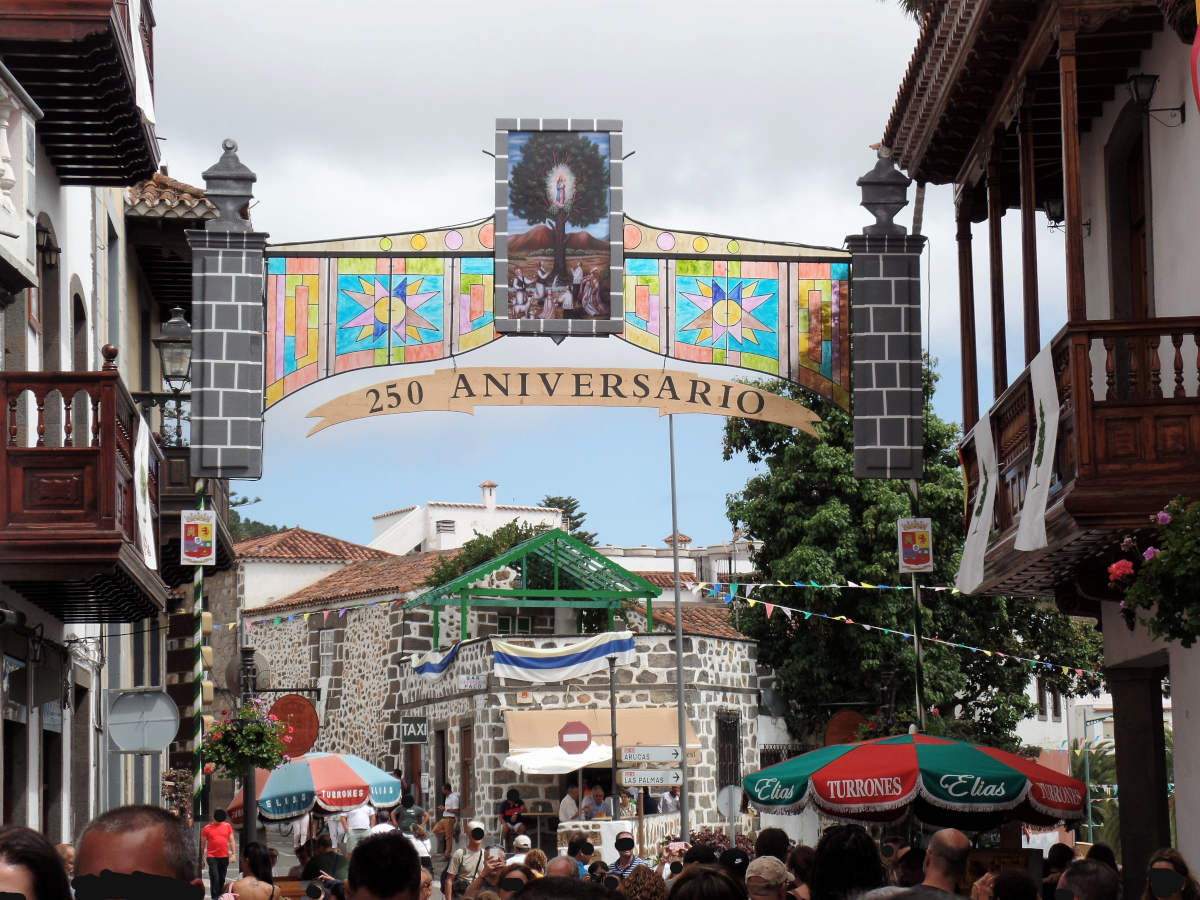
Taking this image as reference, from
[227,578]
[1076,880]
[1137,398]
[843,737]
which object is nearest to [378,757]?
[227,578]

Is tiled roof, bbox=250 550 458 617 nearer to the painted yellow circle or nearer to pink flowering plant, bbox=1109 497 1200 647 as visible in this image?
the painted yellow circle

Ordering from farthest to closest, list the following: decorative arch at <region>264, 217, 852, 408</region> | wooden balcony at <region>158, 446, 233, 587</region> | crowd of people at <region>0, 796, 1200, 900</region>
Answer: wooden balcony at <region>158, 446, 233, 587</region> → decorative arch at <region>264, 217, 852, 408</region> → crowd of people at <region>0, 796, 1200, 900</region>

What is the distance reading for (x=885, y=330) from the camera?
16.9 meters

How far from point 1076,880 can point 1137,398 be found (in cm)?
435

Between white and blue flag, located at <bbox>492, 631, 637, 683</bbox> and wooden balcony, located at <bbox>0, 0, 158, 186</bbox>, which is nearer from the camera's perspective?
wooden balcony, located at <bbox>0, 0, 158, 186</bbox>

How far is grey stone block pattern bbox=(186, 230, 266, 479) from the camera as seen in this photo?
53.9 ft

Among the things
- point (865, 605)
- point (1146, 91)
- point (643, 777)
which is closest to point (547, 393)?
point (1146, 91)

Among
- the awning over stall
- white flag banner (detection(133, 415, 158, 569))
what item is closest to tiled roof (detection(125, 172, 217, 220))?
white flag banner (detection(133, 415, 158, 569))

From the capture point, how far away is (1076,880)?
313 inches

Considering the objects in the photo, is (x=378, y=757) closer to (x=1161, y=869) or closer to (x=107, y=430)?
(x=107, y=430)

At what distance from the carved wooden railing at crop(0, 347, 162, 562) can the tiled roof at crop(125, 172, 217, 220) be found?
8630 millimetres

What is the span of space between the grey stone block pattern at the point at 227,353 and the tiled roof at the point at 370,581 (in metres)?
27.2

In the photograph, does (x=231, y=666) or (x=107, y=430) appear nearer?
(x=107, y=430)

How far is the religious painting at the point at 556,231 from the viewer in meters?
16.7
